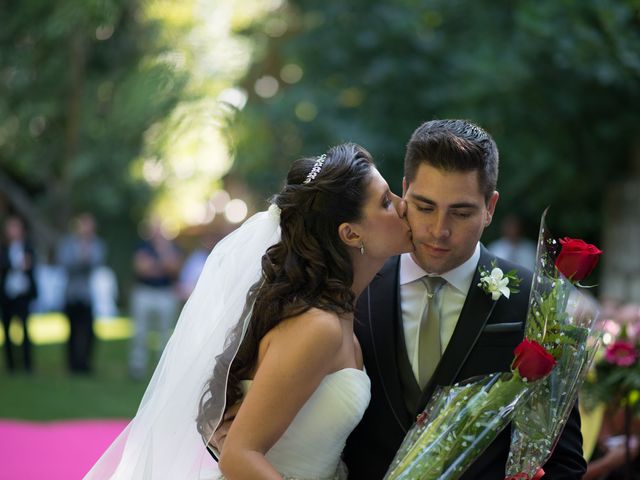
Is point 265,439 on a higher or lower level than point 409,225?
lower

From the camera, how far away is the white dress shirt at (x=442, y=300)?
3678mm

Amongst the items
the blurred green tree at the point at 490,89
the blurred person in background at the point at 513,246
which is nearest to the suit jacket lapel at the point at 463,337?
the blurred green tree at the point at 490,89

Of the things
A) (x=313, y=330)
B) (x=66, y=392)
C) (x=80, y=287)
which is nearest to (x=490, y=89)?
(x=80, y=287)

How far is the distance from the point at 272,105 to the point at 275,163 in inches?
35.7

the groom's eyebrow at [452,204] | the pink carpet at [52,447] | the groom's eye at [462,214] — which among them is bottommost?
the pink carpet at [52,447]

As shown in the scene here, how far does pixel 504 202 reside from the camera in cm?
1418

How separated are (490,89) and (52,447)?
6.64 metres

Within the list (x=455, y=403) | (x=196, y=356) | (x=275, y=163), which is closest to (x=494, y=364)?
(x=455, y=403)

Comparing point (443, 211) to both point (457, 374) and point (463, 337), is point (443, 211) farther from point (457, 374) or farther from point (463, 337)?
point (457, 374)

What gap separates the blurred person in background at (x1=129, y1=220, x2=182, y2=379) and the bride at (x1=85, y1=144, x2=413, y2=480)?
946cm

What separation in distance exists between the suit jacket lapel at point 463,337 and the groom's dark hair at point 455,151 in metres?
0.37

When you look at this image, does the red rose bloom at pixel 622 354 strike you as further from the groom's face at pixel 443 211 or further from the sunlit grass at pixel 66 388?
the sunlit grass at pixel 66 388

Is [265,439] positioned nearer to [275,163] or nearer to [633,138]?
[633,138]

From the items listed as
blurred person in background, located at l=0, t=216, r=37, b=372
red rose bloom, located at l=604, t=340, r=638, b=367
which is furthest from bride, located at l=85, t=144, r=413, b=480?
blurred person in background, located at l=0, t=216, r=37, b=372
